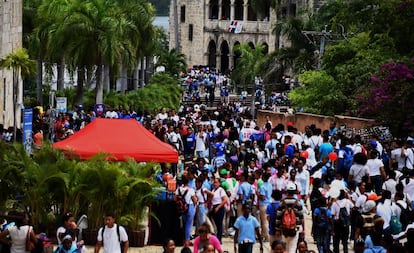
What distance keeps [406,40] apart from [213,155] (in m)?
13.6

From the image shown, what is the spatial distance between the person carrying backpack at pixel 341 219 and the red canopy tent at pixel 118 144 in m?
3.88

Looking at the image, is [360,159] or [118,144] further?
[360,159]

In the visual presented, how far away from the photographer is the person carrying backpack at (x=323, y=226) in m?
20.4

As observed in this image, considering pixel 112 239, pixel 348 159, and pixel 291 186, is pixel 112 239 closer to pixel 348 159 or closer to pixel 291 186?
pixel 291 186

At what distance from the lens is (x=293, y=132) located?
2905 cm

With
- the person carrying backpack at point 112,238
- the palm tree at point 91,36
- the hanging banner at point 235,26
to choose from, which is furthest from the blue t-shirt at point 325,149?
the hanging banner at point 235,26

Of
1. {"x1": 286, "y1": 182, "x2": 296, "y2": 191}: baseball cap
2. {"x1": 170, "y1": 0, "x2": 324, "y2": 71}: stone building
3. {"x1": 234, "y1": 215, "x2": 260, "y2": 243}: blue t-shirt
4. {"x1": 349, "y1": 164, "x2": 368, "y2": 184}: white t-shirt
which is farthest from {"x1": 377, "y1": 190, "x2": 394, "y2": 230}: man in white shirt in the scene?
{"x1": 170, "y1": 0, "x2": 324, "y2": 71}: stone building

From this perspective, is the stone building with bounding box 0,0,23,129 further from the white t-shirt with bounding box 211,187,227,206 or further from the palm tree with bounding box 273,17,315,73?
the palm tree with bounding box 273,17,315,73

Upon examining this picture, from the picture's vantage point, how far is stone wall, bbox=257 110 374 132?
117 feet

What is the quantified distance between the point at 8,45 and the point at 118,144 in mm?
11629

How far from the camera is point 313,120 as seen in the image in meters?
39.0

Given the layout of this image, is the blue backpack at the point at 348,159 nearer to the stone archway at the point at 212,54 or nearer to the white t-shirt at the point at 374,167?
the white t-shirt at the point at 374,167

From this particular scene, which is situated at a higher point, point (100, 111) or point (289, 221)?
point (100, 111)

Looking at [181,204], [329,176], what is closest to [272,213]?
[181,204]
